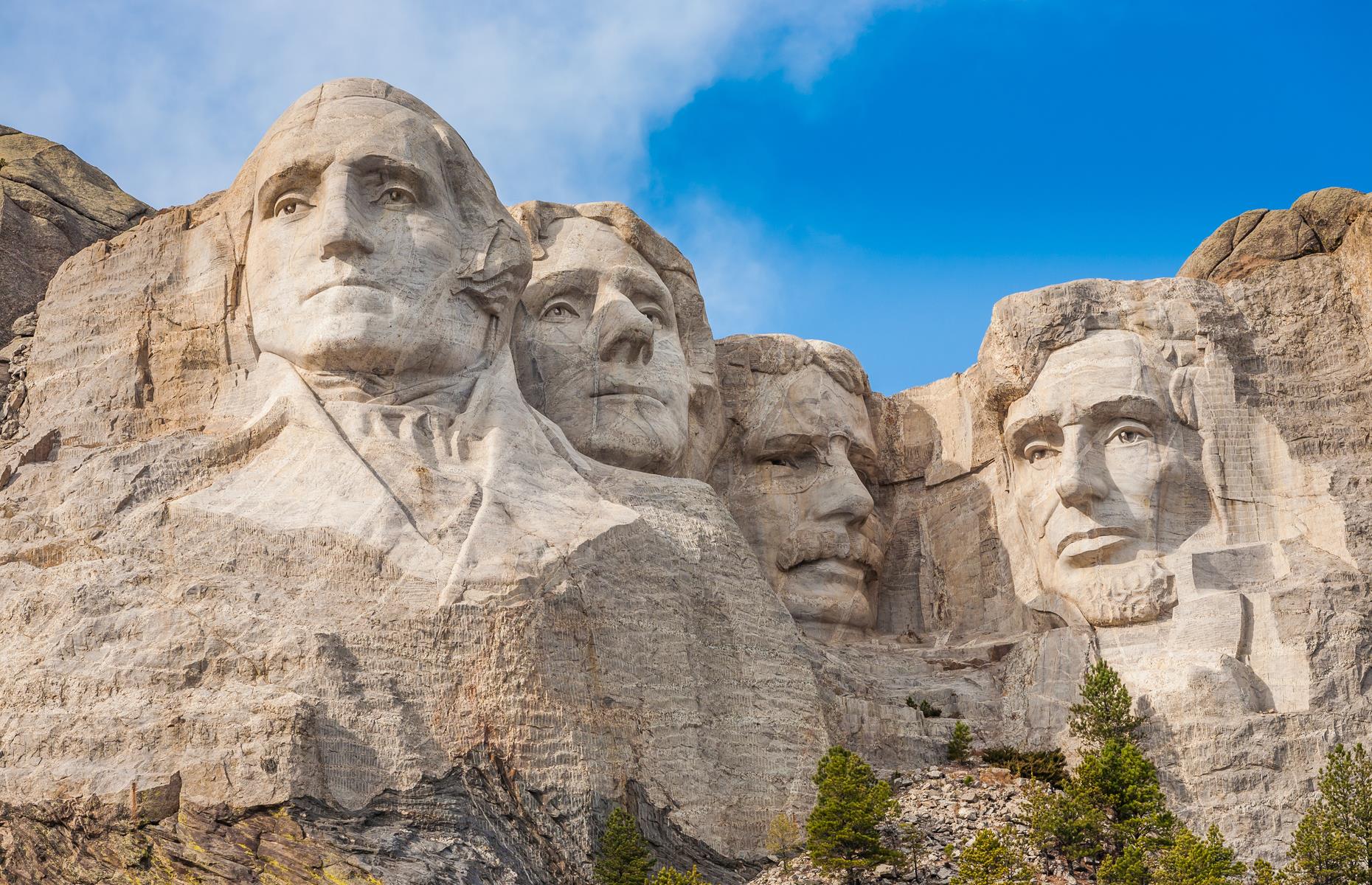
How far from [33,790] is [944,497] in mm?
10187

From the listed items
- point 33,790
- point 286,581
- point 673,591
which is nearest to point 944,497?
point 673,591

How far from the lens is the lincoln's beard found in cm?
2003

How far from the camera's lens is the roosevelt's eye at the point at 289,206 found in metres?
19.0

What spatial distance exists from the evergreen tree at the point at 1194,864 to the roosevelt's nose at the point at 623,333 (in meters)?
6.53

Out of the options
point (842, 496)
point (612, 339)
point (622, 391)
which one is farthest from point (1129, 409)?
point (612, 339)

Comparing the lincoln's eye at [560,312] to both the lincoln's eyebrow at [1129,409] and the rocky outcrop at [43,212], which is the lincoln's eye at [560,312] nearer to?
the rocky outcrop at [43,212]

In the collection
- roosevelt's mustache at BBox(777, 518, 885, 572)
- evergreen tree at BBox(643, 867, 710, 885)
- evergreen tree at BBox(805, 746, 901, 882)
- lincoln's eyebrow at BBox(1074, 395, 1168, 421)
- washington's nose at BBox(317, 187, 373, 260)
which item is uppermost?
washington's nose at BBox(317, 187, 373, 260)

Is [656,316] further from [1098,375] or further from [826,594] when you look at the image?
[1098,375]

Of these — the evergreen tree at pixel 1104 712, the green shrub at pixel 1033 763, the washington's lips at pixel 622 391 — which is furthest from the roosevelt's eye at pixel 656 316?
the evergreen tree at pixel 1104 712

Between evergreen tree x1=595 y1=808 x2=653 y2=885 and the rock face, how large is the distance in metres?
0.17

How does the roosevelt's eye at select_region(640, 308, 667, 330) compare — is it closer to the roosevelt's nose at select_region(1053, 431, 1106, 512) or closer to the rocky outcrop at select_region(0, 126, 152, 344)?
the roosevelt's nose at select_region(1053, 431, 1106, 512)

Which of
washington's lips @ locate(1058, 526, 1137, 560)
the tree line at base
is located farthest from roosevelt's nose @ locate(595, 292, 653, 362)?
the tree line at base

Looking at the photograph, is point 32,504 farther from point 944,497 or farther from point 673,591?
point 944,497

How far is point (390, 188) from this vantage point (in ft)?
62.3
